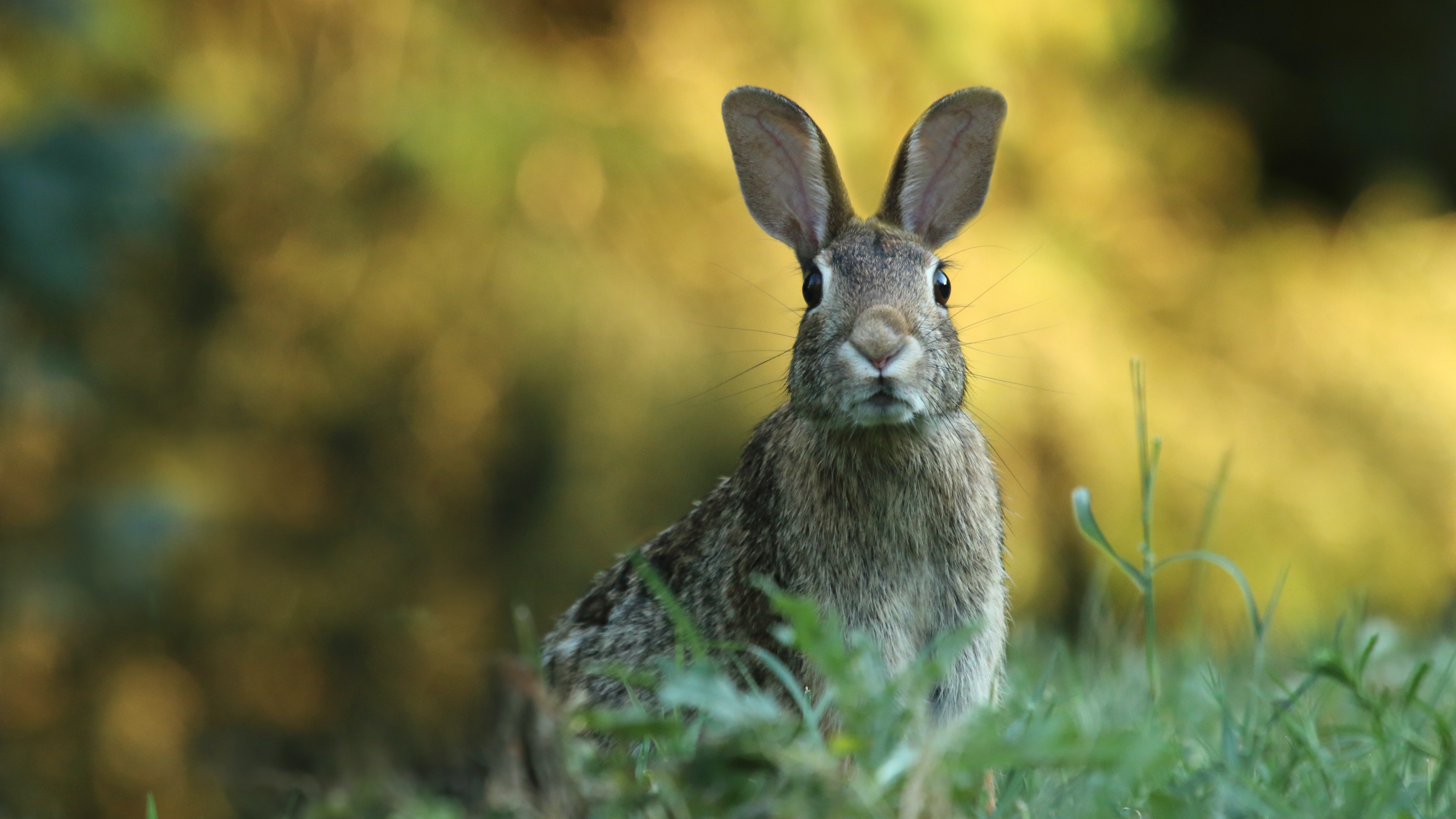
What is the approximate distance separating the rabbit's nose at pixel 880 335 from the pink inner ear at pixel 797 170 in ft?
1.45

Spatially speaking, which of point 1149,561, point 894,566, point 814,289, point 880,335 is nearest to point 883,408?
point 880,335

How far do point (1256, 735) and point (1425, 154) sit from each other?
6478mm

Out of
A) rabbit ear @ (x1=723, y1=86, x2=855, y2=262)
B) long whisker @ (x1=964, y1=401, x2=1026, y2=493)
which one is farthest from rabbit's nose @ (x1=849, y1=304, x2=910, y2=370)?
long whisker @ (x1=964, y1=401, x2=1026, y2=493)

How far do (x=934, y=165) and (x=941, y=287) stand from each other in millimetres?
302

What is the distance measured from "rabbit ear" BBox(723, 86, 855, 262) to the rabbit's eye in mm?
236

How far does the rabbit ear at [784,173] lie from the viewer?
8.81ft

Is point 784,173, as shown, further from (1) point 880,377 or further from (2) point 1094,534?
(2) point 1094,534

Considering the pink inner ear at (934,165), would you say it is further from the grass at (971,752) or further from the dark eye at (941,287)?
the grass at (971,752)

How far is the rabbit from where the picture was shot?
2354 millimetres

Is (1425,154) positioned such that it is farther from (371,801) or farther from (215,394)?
(371,801)

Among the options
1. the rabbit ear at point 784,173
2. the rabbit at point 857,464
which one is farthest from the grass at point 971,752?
the rabbit ear at point 784,173

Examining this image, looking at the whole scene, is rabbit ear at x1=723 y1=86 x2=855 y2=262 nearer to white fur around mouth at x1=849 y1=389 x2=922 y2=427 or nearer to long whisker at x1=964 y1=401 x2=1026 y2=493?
white fur around mouth at x1=849 y1=389 x2=922 y2=427

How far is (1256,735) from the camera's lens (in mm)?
1786

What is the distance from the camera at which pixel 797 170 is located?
9.09 feet
